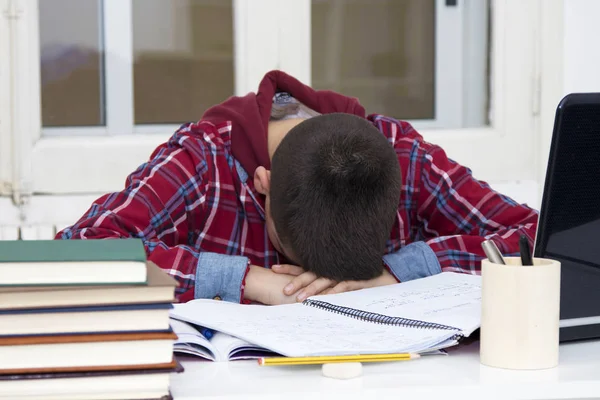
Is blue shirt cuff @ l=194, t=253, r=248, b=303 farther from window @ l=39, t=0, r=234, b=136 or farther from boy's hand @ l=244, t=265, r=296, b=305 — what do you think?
window @ l=39, t=0, r=234, b=136

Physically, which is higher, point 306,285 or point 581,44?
point 581,44

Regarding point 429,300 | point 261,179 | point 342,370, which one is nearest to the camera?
point 342,370

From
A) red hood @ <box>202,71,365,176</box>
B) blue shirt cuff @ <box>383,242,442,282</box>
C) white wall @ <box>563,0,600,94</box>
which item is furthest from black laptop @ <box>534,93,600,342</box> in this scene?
white wall @ <box>563,0,600,94</box>

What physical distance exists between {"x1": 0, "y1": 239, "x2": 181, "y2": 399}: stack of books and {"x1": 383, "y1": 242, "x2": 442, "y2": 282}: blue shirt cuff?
0.66m

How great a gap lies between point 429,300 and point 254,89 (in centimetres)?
129

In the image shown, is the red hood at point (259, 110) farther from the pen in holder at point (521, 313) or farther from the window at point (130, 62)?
the pen in holder at point (521, 313)

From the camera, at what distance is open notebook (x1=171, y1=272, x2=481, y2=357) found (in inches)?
32.3

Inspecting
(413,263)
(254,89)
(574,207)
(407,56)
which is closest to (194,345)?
(574,207)

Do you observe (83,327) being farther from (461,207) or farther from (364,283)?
(461,207)

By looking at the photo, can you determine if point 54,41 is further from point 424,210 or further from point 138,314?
point 138,314

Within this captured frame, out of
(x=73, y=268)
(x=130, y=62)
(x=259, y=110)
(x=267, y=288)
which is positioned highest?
(x=130, y=62)

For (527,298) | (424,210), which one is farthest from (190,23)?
(527,298)

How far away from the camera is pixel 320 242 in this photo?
111 centimetres

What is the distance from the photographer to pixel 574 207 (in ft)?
2.78
